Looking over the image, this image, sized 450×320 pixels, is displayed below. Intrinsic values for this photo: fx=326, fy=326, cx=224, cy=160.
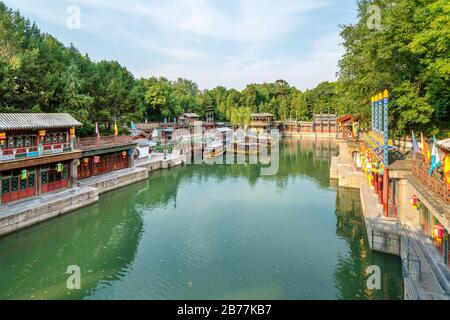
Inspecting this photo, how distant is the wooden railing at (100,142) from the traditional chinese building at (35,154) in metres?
1.24

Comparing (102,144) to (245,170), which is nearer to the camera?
(102,144)

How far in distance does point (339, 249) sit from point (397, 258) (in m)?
3.03

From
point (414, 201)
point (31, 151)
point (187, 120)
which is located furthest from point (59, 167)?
point (187, 120)

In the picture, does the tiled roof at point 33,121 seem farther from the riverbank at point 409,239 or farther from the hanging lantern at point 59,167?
the riverbank at point 409,239

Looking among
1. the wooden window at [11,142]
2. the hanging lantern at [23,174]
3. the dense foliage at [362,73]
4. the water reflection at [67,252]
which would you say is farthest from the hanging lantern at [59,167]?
the dense foliage at [362,73]

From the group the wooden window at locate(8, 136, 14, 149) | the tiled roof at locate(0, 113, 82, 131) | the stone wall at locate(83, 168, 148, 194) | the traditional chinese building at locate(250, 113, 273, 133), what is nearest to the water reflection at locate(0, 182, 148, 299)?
the stone wall at locate(83, 168, 148, 194)

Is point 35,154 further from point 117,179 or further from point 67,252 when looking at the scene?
point 117,179

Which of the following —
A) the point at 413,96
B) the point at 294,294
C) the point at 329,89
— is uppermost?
the point at 329,89

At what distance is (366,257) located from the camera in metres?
16.6

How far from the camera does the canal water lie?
1380cm

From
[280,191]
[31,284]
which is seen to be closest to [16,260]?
[31,284]

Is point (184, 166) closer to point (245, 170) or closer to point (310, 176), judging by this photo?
point (245, 170)

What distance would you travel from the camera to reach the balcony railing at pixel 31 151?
20212 mm

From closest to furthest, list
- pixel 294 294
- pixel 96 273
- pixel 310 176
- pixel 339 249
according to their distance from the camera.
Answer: pixel 294 294 < pixel 96 273 < pixel 339 249 < pixel 310 176
